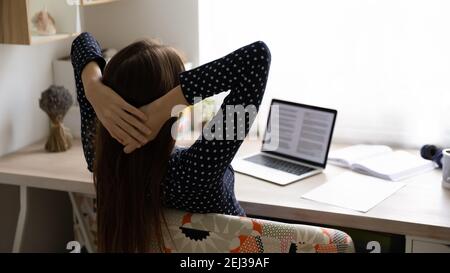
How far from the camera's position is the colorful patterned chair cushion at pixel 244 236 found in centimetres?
118

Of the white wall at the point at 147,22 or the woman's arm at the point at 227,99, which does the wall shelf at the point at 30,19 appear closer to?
the white wall at the point at 147,22

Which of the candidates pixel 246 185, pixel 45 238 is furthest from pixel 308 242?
pixel 45 238

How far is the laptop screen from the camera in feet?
6.11

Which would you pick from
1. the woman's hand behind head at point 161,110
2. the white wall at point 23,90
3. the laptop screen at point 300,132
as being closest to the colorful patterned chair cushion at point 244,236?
the woman's hand behind head at point 161,110

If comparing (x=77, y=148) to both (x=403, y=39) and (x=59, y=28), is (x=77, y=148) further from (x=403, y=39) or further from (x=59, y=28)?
(x=403, y=39)

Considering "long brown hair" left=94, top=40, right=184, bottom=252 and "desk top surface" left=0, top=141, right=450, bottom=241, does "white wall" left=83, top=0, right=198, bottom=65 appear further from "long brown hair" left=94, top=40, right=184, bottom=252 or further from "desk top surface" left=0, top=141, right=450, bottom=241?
"long brown hair" left=94, top=40, right=184, bottom=252

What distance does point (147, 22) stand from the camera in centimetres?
226

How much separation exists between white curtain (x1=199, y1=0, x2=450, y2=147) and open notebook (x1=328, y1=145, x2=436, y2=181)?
0.12m

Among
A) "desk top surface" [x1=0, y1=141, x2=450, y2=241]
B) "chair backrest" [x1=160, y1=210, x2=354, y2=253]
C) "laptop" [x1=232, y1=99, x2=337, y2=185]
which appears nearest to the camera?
"chair backrest" [x1=160, y1=210, x2=354, y2=253]

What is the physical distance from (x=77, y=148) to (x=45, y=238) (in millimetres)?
347

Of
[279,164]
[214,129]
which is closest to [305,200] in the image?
[279,164]

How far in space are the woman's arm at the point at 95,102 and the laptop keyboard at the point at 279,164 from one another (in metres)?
0.63

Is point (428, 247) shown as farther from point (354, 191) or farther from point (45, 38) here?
point (45, 38)

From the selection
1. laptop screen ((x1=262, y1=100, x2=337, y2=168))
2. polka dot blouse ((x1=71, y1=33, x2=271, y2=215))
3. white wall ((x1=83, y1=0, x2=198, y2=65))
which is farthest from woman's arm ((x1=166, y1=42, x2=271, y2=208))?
white wall ((x1=83, y1=0, x2=198, y2=65))
